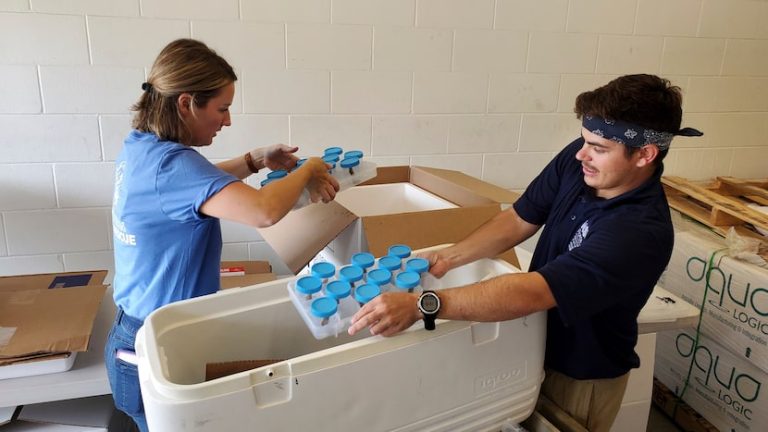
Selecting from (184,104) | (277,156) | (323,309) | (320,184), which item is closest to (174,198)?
(184,104)

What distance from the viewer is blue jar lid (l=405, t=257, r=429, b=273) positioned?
108 cm

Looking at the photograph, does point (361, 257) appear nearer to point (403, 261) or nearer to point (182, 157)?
point (403, 261)

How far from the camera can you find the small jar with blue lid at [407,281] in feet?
3.29

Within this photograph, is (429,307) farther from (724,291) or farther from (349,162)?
(724,291)

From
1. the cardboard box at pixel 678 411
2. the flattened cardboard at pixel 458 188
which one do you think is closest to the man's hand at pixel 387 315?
the flattened cardboard at pixel 458 188

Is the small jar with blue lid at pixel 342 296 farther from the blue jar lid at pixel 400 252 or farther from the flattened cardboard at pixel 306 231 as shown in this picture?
the flattened cardboard at pixel 306 231

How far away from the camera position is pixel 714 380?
7.02 ft

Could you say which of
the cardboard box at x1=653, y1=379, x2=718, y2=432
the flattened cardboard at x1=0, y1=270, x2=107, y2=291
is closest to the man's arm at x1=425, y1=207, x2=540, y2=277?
the flattened cardboard at x1=0, y1=270, x2=107, y2=291

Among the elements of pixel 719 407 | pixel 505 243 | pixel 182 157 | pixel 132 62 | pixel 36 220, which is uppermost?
pixel 132 62

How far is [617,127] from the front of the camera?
1.09m

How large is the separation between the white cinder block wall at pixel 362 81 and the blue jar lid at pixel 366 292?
50.6 inches

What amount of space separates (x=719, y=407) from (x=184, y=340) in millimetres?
2044

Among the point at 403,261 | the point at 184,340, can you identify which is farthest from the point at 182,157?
the point at 403,261

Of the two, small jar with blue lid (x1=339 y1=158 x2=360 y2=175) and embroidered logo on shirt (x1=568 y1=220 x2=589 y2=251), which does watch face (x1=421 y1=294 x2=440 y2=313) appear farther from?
small jar with blue lid (x1=339 y1=158 x2=360 y2=175)
